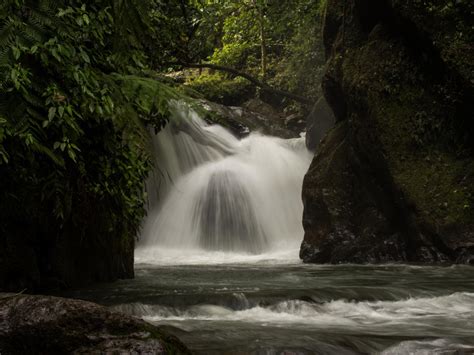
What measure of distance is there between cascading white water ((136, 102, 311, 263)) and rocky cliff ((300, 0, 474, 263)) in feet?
10.3

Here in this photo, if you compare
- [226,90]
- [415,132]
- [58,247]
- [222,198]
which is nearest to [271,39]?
[226,90]

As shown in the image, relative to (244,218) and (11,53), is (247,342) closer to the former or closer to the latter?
(11,53)

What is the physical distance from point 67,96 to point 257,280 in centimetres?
550

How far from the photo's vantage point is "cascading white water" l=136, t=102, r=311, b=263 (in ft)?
54.1

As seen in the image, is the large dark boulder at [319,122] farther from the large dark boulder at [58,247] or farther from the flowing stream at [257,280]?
the large dark boulder at [58,247]

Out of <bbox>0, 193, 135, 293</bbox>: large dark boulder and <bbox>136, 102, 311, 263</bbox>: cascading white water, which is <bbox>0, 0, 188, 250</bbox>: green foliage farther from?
<bbox>136, 102, 311, 263</bbox>: cascading white water

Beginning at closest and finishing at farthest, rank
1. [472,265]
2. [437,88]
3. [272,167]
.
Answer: [472,265]
[437,88]
[272,167]

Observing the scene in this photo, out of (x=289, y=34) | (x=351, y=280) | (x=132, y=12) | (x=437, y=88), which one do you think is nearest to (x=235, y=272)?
(x=351, y=280)

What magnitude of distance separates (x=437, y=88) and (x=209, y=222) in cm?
757

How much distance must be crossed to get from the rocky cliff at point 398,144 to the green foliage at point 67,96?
7.04 m

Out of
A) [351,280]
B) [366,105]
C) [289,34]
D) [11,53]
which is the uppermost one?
[289,34]

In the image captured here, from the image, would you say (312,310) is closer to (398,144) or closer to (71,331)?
(71,331)

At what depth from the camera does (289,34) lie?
88.1 feet

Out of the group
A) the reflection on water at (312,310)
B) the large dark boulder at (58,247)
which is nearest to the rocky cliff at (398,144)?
the reflection on water at (312,310)
